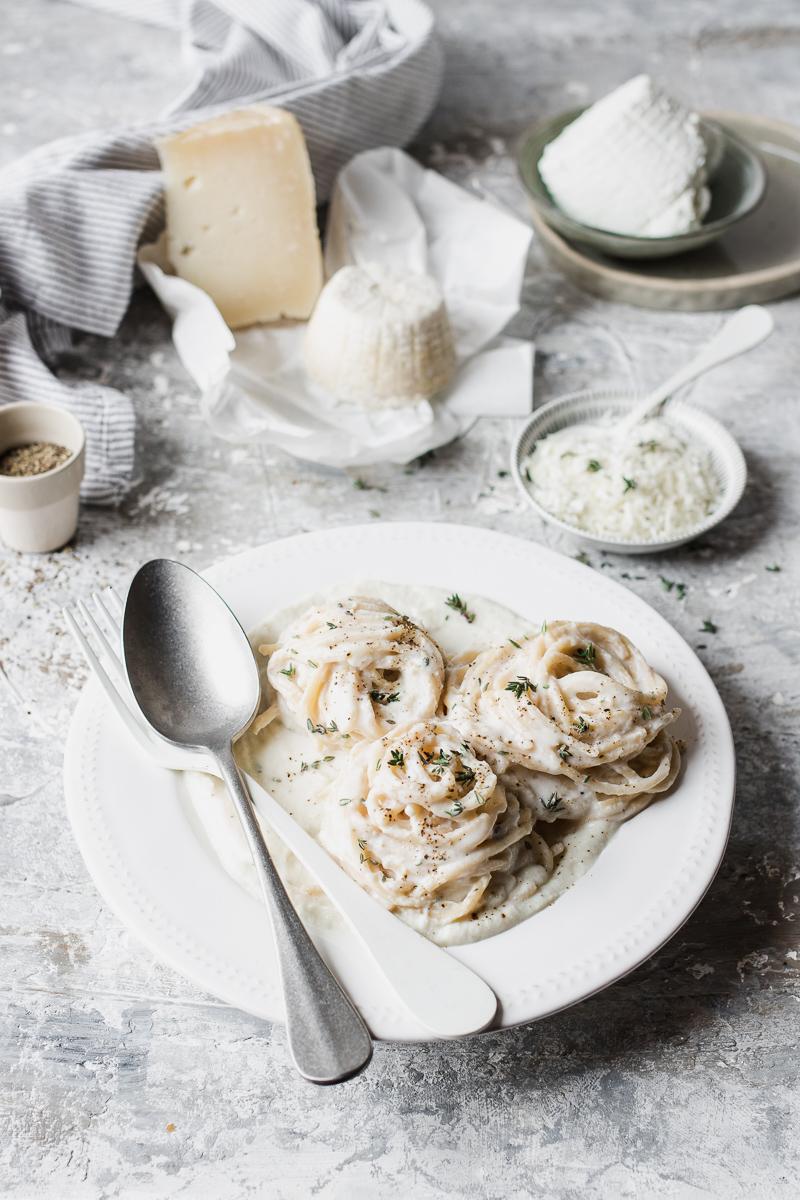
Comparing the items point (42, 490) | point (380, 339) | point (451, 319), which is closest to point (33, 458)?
point (42, 490)

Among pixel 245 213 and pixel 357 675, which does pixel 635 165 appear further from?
pixel 357 675

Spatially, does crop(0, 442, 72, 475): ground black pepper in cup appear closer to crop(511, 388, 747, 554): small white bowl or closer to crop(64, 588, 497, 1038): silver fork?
crop(64, 588, 497, 1038): silver fork

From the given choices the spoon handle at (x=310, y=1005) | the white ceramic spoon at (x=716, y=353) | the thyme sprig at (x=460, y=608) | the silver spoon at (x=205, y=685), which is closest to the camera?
the spoon handle at (x=310, y=1005)

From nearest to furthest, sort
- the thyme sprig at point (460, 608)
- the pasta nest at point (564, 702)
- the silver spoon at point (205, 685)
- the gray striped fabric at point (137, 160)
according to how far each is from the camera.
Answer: the silver spoon at point (205, 685) → the pasta nest at point (564, 702) → the thyme sprig at point (460, 608) → the gray striped fabric at point (137, 160)

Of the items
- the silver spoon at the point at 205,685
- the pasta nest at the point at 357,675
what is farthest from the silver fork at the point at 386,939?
the pasta nest at the point at 357,675

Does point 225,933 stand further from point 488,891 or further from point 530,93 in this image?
point 530,93

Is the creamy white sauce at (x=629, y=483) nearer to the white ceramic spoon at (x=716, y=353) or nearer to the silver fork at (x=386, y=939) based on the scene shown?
the white ceramic spoon at (x=716, y=353)
